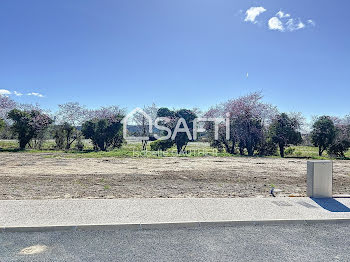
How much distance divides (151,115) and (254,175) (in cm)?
1499

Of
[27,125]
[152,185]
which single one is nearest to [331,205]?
[152,185]

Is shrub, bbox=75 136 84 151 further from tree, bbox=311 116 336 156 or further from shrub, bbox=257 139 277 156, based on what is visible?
tree, bbox=311 116 336 156

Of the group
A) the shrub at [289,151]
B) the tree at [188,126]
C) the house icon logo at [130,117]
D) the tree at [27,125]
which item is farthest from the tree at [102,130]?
the shrub at [289,151]

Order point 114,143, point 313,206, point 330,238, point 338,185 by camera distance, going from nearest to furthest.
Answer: point 330,238 → point 313,206 → point 338,185 → point 114,143

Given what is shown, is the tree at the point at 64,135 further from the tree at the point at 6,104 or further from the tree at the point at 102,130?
the tree at the point at 6,104

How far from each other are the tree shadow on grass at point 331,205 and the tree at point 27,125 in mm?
22633

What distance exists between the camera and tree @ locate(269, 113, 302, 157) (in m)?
21.5

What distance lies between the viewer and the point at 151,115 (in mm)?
24281

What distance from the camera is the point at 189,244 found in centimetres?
409

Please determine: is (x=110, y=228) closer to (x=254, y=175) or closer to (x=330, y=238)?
(x=330, y=238)

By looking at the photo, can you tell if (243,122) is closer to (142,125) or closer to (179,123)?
(179,123)

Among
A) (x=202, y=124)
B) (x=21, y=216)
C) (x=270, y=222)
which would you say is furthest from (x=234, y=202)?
(x=202, y=124)

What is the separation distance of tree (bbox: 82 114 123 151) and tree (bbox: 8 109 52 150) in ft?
13.2

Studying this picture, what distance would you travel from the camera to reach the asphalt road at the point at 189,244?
3.68 m
